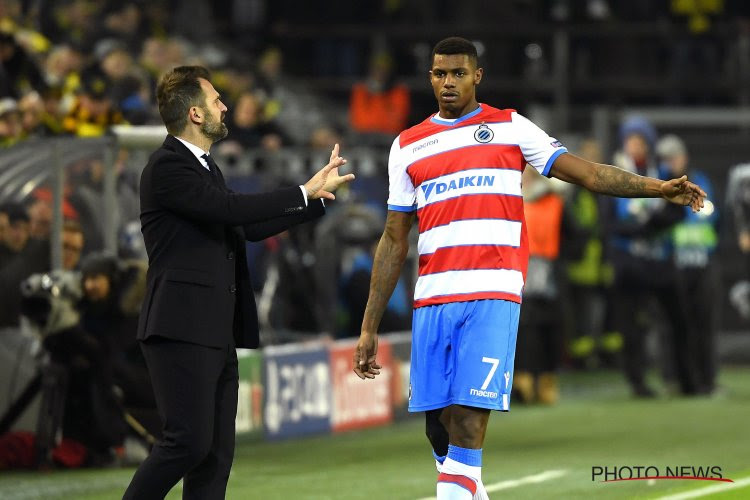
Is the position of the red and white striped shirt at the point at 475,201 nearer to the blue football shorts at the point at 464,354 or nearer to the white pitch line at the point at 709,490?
the blue football shorts at the point at 464,354

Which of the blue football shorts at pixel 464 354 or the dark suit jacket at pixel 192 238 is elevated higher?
the dark suit jacket at pixel 192 238

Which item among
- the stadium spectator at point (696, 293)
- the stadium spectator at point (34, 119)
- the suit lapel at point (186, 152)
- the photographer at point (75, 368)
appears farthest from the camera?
the stadium spectator at point (696, 293)

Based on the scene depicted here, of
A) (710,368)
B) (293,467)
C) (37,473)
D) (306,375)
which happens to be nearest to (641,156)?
(710,368)

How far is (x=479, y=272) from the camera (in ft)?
25.7

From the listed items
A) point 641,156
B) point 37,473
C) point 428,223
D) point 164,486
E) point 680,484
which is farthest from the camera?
point 641,156

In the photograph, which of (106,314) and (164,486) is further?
(106,314)

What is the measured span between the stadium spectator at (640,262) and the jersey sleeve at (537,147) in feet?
28.7

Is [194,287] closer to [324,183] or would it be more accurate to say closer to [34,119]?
[324,183]

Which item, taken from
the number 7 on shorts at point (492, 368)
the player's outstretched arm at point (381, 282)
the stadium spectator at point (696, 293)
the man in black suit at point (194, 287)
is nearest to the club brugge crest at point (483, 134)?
the player's outstretched arm at point (381, 282)

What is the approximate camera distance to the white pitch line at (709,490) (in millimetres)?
9945

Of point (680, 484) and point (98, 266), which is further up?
point (98, 266)

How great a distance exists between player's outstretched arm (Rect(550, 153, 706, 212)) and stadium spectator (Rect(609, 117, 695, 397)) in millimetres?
8783

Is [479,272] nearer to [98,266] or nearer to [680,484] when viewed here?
[680,484]

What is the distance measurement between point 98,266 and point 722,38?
14668 mm
